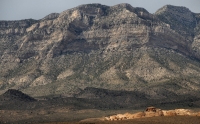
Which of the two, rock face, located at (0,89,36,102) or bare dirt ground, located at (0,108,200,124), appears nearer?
bare dirt ground, located at (0,108,200,124)

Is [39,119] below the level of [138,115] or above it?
below

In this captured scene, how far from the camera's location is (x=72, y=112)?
15150 cm

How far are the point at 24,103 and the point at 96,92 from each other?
32.1 meters

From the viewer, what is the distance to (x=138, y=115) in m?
→ 102

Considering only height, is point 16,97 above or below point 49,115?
above

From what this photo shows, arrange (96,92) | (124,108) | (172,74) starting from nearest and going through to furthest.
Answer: (124,108)
(96,92)
(172,74)

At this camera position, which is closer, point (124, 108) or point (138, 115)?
point (138, 115)

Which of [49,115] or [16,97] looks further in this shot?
[16,97]

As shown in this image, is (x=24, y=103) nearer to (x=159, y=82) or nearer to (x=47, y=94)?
(x=47, y=94)

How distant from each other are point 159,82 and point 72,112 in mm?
56146

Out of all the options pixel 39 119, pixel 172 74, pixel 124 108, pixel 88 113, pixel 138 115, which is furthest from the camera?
pixel 172 74

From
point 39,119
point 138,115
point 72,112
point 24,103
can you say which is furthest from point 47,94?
point 138,115

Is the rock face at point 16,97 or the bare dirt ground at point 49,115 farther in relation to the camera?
the rock face at point 16,97

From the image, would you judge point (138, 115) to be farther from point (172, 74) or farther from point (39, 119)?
point (172, 74)
